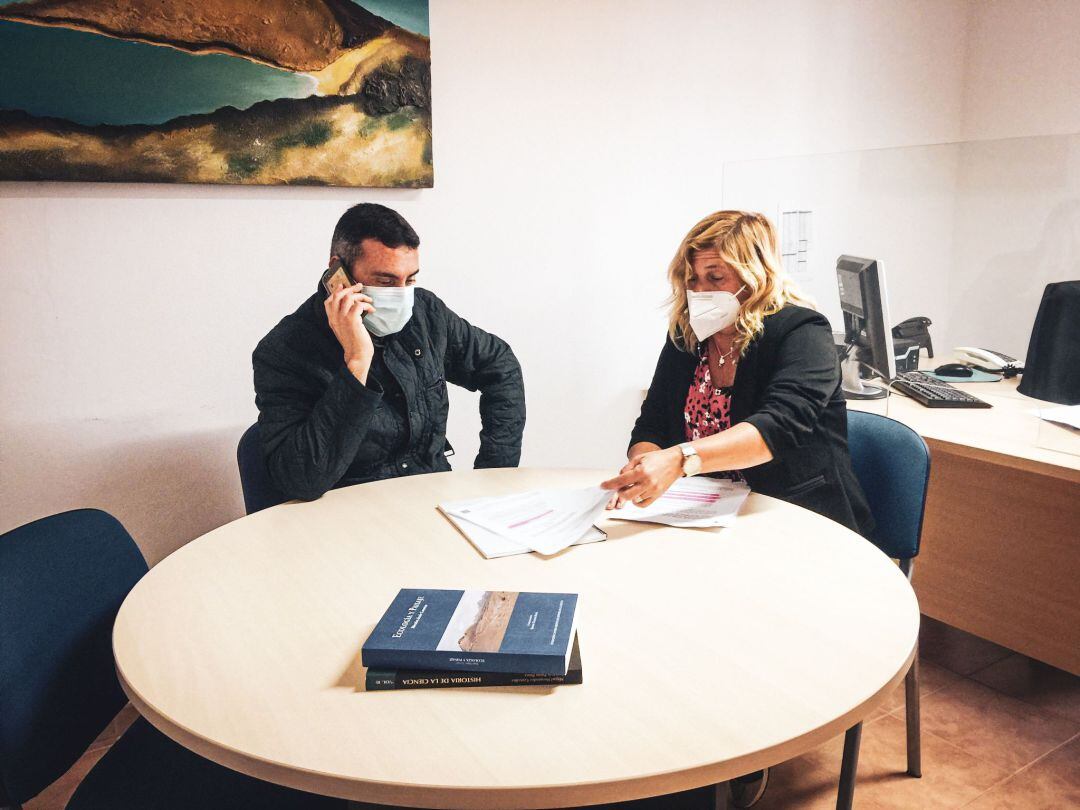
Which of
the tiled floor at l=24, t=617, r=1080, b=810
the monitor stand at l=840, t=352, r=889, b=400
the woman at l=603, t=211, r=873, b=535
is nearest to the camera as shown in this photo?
the woman at l=603, t=211, r=873, b=535

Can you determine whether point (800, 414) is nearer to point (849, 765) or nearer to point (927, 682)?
point (849, 765)

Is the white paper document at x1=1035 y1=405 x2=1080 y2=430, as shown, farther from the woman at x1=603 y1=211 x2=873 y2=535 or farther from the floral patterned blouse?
the floral patterned blouse

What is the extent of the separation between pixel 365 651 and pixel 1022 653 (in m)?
2.06

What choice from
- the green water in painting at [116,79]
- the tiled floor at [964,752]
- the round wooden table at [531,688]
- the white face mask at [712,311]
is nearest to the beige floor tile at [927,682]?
the tiled floor at [964,752]

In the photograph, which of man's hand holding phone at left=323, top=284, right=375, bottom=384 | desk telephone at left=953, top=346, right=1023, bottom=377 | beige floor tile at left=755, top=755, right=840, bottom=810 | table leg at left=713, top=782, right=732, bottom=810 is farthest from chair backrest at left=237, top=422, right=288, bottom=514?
desk telephone at left=953, top=346, right=1023, bottom=377

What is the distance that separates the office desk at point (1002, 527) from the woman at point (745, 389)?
21.6 inches

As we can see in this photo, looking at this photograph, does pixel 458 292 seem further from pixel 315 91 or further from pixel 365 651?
pixel 365 651

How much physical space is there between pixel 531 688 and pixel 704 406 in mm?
1105

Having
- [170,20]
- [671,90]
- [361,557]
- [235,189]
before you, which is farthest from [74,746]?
[671,90]

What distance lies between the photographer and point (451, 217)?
2512 millimetres

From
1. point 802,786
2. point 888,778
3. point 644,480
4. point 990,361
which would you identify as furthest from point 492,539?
point 990,361

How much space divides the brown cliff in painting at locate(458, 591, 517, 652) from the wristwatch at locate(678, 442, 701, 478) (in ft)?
1.77

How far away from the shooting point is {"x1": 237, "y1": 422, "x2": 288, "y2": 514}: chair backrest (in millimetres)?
1848

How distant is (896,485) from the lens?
1.75 meters
